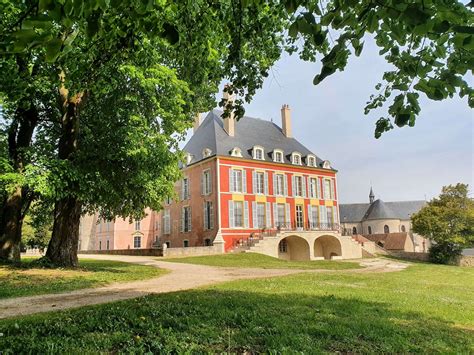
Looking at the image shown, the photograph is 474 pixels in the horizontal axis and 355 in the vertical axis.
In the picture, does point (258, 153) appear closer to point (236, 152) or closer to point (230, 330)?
point (236, 152)

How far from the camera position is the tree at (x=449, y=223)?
35.7 meters

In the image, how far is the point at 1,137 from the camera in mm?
16281

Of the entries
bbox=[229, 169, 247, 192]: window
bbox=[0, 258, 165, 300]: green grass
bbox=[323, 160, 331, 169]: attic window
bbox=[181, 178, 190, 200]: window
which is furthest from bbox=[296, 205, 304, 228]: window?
bbox=[0, 258, 165, 300]: green grass

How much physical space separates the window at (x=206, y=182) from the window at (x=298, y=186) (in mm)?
8768

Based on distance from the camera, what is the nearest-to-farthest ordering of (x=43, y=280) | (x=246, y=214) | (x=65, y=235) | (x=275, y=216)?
(x=43, y=280) < (x=65, y=235) < (x=246, y=214) < (x=275, y=216)

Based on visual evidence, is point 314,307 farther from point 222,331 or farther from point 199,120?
point 199,120

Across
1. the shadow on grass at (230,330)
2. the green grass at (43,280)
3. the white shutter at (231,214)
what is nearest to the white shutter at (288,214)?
the white shutter at (231,214)

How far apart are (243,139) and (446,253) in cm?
2138

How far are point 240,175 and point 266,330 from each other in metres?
30.1

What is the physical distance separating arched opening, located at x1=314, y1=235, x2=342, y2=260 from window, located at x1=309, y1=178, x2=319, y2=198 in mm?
4215

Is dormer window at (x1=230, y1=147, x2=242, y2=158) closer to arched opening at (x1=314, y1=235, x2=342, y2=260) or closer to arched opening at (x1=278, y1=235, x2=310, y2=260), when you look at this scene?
arched opening at (x1=278, y1=235, x2=310, y2=260)

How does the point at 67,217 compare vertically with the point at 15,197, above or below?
below

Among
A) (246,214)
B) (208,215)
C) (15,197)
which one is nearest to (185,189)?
(208,215)

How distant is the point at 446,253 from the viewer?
117 feet
